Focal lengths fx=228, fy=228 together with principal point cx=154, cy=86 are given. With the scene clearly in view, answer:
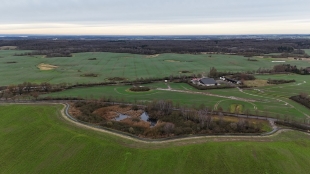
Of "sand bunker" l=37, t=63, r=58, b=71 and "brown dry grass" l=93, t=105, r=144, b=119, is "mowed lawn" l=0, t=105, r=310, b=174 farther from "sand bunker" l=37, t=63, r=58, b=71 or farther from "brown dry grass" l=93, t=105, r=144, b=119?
"sand bunker" l=37, t=63, r=58, b=71

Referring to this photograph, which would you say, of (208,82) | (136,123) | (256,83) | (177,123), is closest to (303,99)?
(256,83)

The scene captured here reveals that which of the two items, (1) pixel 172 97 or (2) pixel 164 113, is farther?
(1) pixel 172 97

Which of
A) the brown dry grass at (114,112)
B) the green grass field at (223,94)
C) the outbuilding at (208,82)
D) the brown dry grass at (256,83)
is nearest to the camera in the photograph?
the brown dry grass at (114,112)

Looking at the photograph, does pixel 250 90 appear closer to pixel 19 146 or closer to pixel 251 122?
pixel 251 122

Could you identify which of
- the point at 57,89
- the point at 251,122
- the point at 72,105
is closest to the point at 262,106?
the point at 251,122

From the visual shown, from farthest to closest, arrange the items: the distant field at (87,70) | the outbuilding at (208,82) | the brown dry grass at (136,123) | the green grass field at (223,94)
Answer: the distant field at (87,70), the outbuilding at (208,82), the green grass field at (223,94), the brown dry grass at (136,123)

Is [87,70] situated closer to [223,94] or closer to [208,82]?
[208,82]

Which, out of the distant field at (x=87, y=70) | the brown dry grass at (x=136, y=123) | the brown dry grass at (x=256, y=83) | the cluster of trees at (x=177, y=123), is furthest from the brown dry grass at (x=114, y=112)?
the brown dry grass at (x=256, y=83)

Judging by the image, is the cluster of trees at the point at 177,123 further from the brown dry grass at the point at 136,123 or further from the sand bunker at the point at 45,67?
the sand bunker at the point at 45,67
